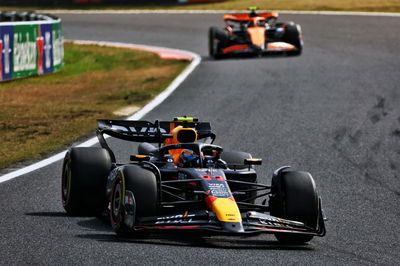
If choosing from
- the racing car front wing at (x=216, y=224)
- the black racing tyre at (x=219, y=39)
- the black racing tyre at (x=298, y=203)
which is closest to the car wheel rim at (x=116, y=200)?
the racing car front wing at (x=216, y=224)

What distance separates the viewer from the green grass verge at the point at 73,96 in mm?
13258

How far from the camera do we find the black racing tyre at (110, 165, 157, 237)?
24.9 ft

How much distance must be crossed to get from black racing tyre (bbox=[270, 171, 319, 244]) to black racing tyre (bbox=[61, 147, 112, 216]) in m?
1.66

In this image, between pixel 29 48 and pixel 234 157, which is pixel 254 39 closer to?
pixel 29 48

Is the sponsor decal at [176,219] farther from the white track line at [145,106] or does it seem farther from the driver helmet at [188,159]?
the white track line at [145,106]

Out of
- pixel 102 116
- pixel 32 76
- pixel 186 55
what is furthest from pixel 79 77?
pixel 102 116

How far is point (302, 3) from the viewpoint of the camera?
42.9 metres

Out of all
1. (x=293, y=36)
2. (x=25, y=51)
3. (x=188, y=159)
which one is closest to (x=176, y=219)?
(x=188, y=159)

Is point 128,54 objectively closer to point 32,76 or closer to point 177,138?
point 32,76

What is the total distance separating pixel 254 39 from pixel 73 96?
7.16 metres

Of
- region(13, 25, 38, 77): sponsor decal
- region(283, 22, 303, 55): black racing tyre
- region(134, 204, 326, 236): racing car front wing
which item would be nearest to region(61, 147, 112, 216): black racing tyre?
region(134, 204, 326, 236): racing car front wing

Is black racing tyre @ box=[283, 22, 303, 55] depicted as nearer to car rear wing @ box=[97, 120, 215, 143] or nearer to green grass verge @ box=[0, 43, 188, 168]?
green grass verge @ box=[0, 43, 188, 168]

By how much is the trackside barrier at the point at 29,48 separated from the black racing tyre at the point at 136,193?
39.3 feet

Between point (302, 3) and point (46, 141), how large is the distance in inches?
1225
